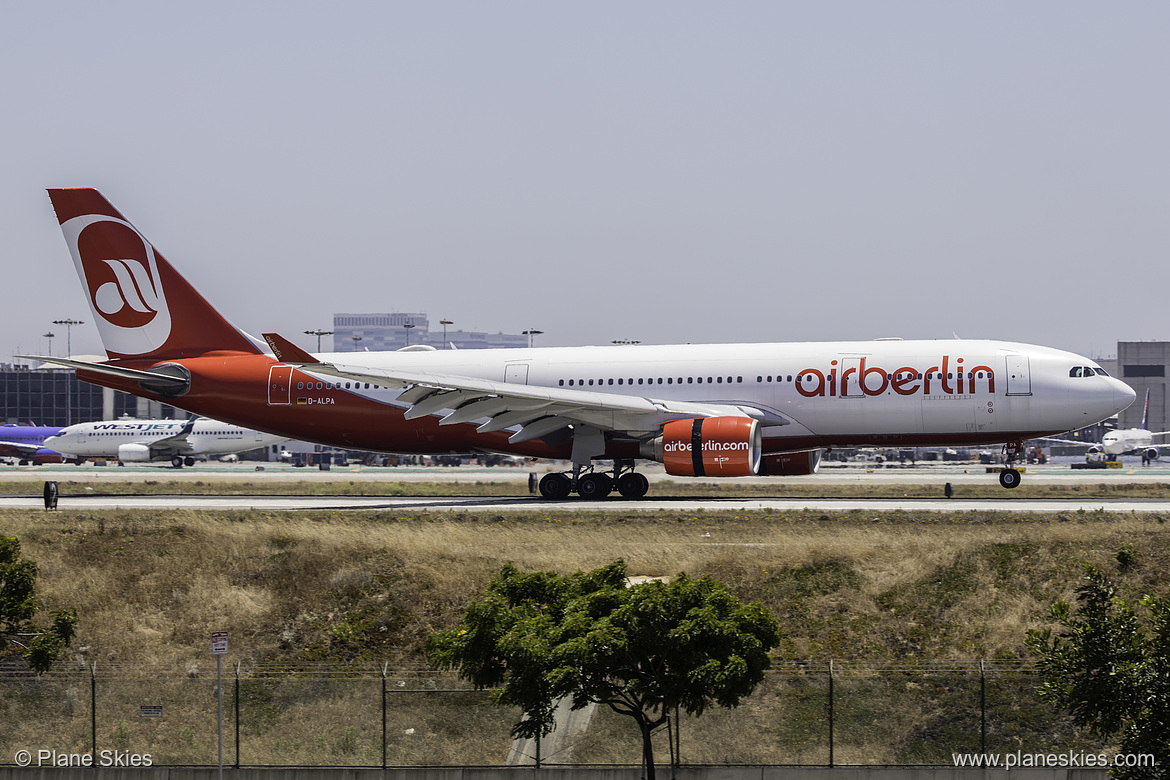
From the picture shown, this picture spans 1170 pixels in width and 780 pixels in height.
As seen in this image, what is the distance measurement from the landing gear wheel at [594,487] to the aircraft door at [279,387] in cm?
1092

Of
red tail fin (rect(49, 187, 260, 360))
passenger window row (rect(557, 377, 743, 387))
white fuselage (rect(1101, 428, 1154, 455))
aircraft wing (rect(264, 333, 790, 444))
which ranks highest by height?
red tail fin (rect(49, 187, 260, 360))

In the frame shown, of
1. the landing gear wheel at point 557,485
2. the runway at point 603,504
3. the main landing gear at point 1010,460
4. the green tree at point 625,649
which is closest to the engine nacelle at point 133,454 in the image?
the runway at point 603,504

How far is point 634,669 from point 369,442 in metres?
26.2

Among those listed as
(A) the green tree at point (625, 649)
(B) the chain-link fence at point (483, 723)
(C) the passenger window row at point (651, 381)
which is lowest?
(B) the chain-link fence at point (483, 723)

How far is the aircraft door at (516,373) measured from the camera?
38719 millimetres

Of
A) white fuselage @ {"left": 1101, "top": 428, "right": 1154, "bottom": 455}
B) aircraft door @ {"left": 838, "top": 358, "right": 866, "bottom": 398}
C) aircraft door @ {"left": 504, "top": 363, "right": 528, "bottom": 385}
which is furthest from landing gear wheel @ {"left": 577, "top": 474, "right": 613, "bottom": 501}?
white fuselage @ {"left": 1101, "top": 428, "right": 1154, "bottom": 455}

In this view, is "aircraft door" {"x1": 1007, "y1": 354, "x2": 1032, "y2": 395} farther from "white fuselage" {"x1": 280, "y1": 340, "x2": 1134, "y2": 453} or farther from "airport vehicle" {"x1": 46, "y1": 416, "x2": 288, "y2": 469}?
"airport vehicle" {"x1": 46, "y1": 416, "x2": 288, "y2": 469}

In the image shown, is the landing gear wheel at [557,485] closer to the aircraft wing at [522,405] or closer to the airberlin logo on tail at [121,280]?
the aircraft wing at [522,405]

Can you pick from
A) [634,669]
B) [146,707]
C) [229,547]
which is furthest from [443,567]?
[634,669]

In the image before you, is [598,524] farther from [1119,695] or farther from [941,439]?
[1119,695]

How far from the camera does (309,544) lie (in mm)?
27766

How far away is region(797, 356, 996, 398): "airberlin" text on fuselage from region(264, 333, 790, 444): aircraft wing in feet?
6.04

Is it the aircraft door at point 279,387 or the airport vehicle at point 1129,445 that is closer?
the aircraft door at point 279,387

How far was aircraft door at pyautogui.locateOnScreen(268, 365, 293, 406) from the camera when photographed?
131 feet
